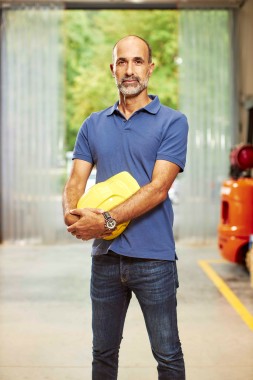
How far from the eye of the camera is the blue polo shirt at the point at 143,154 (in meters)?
2.38

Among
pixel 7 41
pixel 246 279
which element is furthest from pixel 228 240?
pixel 7 41

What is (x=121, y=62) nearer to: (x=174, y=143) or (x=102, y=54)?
(x=174, y=143)

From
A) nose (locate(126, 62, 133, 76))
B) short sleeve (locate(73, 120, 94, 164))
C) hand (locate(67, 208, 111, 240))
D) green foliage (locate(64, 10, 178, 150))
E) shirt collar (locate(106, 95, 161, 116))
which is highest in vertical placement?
green foliage (locate(64, 10, 178, 150))

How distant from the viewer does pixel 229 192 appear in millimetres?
6758

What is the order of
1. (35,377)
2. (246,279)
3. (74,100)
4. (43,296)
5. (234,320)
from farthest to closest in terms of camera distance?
(74,100), (246,279), (43,296), (234,320), (35,377)

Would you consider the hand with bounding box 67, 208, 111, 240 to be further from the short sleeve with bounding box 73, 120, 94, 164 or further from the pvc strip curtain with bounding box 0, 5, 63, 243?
the pvc strip curtain with bounding box 0, 5, 63, 243

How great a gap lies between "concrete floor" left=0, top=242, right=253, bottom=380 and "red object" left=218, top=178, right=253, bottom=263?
328 mm

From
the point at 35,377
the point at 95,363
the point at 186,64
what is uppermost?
the point at 186,64

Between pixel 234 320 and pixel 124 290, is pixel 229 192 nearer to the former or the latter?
pixel 234 320

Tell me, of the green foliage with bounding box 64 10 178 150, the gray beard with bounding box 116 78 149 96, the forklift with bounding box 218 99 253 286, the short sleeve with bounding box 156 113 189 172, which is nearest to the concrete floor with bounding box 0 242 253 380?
the forklift with bounding box 218 99 253 286

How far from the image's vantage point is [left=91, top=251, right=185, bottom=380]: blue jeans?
239 centimetres

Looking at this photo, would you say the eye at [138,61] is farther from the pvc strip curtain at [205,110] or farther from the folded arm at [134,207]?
the pvc strip curtain at [205,110]

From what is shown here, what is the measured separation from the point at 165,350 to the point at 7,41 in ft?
26.6

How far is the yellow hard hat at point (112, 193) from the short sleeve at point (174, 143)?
17 centimetres
